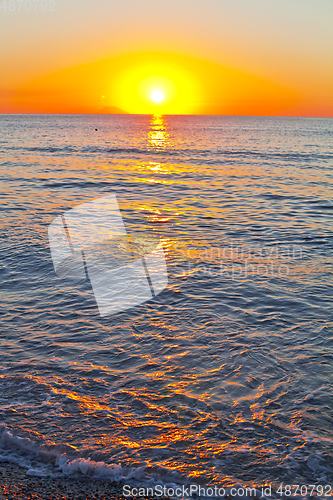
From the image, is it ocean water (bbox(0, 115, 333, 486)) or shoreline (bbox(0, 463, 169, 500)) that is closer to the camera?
shoreline (bbox(0, 463, 169, 500))

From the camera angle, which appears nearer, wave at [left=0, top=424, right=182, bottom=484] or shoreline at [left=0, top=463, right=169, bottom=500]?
shoreline at [left=0, top=463, right=169, bottom=500]

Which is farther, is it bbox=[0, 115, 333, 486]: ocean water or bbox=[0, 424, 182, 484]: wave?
bbox=[0, 115, 333, 486]: ocean water

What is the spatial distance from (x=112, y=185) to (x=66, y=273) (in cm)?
1444

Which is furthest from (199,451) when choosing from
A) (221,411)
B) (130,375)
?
(130,375)

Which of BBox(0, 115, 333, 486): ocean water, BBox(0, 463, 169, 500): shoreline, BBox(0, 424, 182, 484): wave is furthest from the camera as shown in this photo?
BBox(0, 115, 333, 486): ocean water

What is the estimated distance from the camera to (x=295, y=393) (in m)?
5.23

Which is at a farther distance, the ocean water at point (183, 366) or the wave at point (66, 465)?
the ocean water at point (183, 366)

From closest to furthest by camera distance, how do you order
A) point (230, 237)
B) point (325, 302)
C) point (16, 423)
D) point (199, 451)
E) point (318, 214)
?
point (199, 451) < point (16, 423) < point (325, 302) < point (230, 237) < point (318, 214)

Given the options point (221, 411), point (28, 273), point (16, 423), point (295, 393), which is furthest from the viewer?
point (28, 273)

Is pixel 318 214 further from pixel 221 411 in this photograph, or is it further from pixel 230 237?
pixel 221 411

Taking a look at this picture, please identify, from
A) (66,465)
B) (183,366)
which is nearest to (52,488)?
(66,465)

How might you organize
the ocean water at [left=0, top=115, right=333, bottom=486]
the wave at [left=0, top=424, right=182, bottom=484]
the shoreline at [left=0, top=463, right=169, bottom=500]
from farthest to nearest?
the ocean water at [left=0, top=115, right=333, bottom=486]
the wave at [left=0, top=424, right=182, bottom=484]
the shoreline at [left=0, top=463, right=169, bottom=500]

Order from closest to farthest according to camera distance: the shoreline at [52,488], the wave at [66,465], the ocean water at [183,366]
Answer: the shoreline at [52,488]
the wave at [66,465]
the ocean water at [183,366]

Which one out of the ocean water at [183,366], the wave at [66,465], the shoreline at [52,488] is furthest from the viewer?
the ocean water at [183,366]
